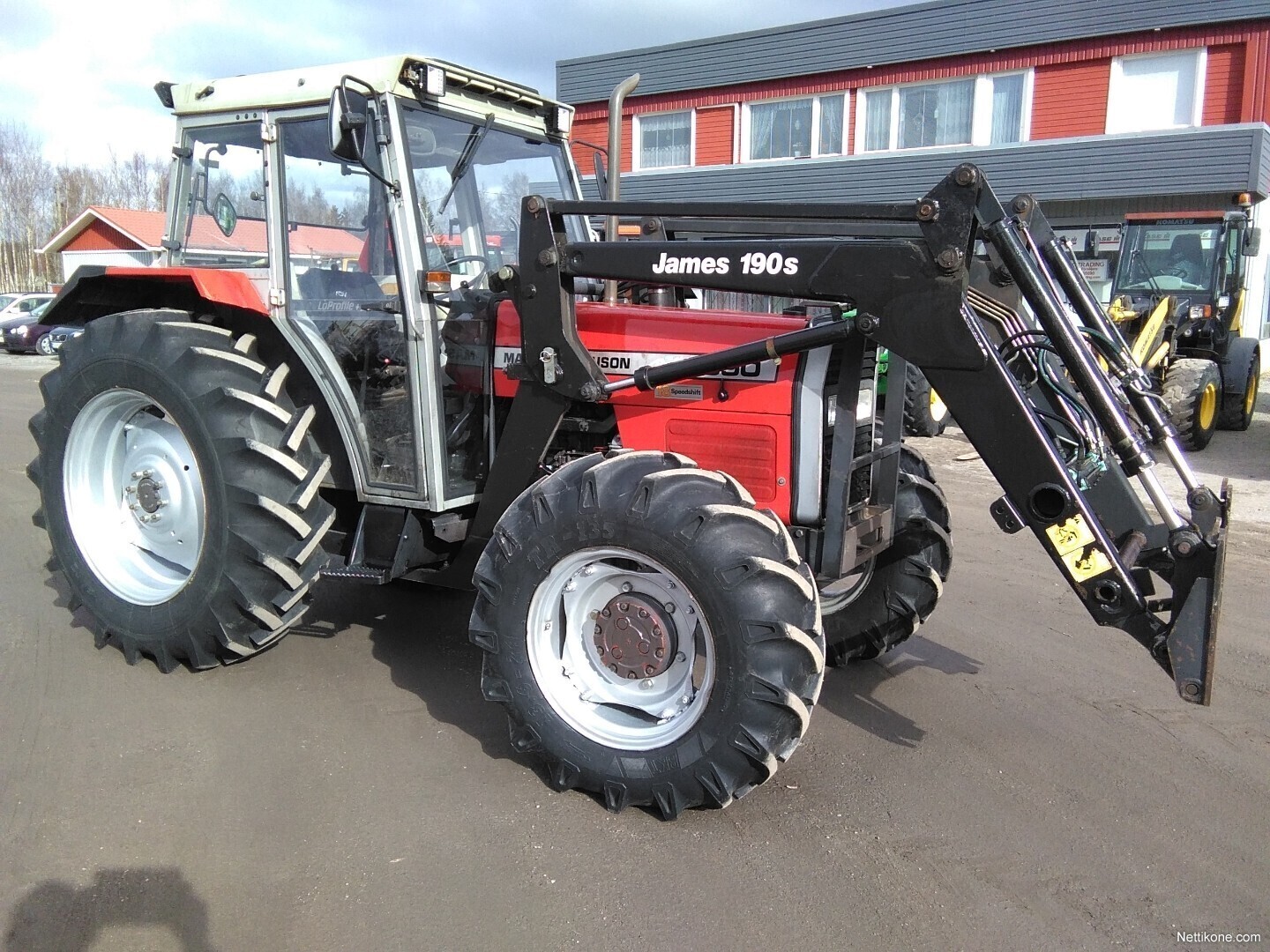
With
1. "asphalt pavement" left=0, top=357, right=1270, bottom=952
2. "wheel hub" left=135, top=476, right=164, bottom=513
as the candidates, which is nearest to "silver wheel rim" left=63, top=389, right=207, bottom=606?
"wheel hub" left=135, top=476, right=164, bottom=513

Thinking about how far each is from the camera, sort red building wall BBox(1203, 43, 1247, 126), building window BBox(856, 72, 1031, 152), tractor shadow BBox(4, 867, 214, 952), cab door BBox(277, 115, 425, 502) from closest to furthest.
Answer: tractor shadow BBox(4, 867, 214, 952), cab door BBox(277, 115, 425, 502), red building wall BBox(1203, 43, 1247, 126), building window BBox(856, 72, 1031, 152)

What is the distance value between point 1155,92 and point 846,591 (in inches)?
691

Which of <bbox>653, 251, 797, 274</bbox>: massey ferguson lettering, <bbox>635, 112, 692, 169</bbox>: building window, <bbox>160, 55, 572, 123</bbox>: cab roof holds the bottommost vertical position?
<bbox>653, 251, 797, 274</bbox>: massey ferguson lettering

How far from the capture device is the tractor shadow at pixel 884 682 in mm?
3848

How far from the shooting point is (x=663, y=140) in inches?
882

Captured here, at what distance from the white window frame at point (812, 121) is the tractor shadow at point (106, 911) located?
19781 mm

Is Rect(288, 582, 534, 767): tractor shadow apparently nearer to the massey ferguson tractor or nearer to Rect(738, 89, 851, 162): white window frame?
the massey ferguson tractor

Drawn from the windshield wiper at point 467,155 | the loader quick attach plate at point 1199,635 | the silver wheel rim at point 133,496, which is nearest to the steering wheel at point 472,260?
the windshield wiper at point 467,155

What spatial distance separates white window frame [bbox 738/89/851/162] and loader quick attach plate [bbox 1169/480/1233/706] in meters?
18.8

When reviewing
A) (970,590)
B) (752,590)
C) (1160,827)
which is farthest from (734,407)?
(970,590)

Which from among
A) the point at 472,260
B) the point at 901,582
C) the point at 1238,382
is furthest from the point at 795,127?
the point at 901,582

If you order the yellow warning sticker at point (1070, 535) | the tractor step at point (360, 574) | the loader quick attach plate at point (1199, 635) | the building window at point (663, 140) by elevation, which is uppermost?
the building window at point (663, 140)

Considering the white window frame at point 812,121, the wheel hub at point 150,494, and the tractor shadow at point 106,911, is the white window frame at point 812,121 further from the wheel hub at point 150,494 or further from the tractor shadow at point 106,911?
the tractor shadow at point 106,911

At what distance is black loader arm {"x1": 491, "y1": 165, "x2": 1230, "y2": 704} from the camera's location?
290cm
